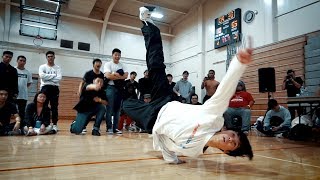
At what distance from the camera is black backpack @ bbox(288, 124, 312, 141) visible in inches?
138

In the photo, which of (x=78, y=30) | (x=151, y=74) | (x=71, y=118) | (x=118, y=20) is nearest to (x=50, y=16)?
(x=78, y=30)

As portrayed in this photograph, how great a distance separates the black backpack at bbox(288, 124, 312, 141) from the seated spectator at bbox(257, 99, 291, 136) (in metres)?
0.54

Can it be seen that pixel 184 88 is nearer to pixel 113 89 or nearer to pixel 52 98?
pixel 113 89

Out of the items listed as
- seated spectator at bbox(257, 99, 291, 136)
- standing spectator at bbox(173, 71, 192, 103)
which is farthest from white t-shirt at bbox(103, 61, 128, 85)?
standing spectator at bbox(173, 71, 192, 103)

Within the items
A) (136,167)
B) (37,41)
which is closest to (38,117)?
(136,167)

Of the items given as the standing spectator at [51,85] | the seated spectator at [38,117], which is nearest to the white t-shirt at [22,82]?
the standing spectator at [51,85]

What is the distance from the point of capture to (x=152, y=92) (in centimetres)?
249

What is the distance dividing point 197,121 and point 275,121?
11.3 feet

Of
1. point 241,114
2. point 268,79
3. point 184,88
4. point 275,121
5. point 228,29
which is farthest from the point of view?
point 228,29

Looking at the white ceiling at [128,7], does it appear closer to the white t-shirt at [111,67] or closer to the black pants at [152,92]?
the white t-shirt at [111,67]

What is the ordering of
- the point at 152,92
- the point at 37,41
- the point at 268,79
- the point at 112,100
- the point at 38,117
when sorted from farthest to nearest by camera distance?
the point at 37,41
the point at 268,79
the point at 112,100
the point at 38,117
the point at 152,92

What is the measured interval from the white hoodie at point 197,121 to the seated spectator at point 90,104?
231 centimetres

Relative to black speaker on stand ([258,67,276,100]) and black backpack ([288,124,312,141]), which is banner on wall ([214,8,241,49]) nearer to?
black speaker on stand ([258,67,276,100])

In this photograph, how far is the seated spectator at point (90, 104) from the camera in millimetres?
3771
